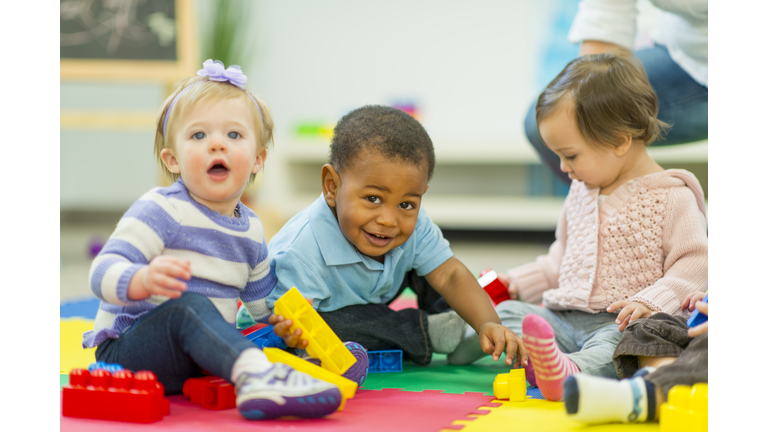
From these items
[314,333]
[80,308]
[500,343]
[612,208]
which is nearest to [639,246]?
[612,208]

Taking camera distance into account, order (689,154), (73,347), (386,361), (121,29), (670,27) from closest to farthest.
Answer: (386,361), (73,347), (670,27), (121,29), (689,154)

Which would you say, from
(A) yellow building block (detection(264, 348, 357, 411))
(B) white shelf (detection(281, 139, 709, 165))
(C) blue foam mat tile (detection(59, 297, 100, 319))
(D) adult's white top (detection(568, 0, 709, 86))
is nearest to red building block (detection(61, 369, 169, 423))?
(A) yellow building block (detection(264, 348, 357, 411))

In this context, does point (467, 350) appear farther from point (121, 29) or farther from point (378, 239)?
point (121, 29)

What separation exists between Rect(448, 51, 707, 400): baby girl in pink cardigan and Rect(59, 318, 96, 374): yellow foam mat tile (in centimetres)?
65

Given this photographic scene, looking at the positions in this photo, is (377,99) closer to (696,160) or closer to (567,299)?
(696,160)

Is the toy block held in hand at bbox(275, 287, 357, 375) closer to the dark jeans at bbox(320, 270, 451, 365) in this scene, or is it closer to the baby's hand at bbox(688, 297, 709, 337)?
the dark jeans at bbox(320, 270, 451, 365)

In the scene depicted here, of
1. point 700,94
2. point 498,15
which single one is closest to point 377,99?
point 498,15

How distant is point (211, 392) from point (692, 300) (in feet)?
2.17

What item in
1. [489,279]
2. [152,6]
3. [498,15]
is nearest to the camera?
[489,279]

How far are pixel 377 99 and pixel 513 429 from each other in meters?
3.39

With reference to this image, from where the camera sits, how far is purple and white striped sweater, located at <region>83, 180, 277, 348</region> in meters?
0.76

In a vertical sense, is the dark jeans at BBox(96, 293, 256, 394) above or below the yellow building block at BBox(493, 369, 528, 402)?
above

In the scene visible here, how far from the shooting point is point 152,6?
2.92 m

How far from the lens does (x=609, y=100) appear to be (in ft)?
3.60
